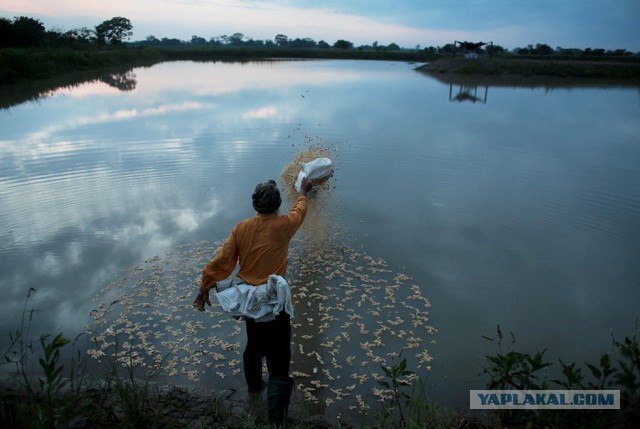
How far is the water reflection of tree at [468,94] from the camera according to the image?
59.6ft

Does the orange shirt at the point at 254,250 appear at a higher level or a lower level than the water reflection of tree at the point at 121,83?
lower

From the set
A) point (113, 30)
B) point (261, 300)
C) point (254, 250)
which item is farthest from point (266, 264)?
point (113, 30)

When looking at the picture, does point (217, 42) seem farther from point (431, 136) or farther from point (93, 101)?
point (431, 136)

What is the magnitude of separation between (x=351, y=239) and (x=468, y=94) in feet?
53.1

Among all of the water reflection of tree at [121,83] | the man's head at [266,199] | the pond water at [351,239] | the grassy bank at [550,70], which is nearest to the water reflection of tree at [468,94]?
the pond water at [351,239]

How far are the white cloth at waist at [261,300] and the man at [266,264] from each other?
94 millimetres

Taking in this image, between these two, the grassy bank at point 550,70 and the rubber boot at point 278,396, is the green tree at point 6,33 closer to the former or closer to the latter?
the grassy bank at point 550,70

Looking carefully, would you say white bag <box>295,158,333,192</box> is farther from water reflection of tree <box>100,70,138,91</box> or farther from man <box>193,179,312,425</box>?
water reflection of tree <box>100,70,138,91</box>

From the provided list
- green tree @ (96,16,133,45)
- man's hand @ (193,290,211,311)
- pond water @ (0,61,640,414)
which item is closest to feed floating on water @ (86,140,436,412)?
pond water @ (0,61,640,414)

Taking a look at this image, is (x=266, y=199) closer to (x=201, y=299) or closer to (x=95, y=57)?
(x=201, y=299)

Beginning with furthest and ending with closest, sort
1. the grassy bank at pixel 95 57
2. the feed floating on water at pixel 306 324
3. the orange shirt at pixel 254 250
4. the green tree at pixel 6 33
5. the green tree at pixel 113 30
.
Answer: the green tree at pixel 113 30 → the green tree at pixel 6 33 → the grassy bank at pixel 95 57 → the feed floating on water at pixel 306 324 → the orange shirt at pixel 254 250

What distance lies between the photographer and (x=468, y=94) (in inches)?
779

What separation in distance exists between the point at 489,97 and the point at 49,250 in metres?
17.9

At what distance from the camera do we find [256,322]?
2.90 meters
